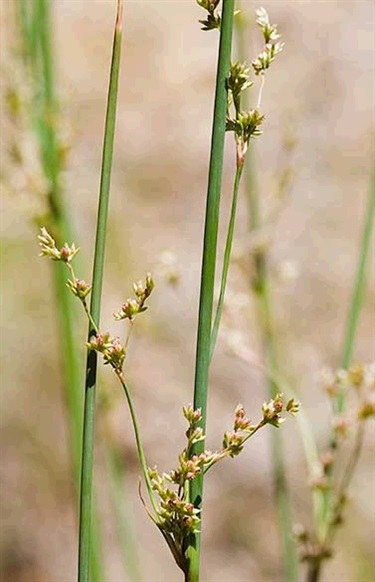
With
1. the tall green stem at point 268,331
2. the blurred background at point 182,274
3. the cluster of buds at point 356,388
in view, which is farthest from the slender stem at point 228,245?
the blurred background at point 182,274

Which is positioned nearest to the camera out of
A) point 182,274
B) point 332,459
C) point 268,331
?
point 332,459

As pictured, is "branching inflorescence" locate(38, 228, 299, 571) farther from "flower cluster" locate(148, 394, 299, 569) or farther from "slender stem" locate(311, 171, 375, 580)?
"slender stem" locate(311, 171, 375, 580)

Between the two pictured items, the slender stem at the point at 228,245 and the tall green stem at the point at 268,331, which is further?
the tall green stem at the point at 268,331

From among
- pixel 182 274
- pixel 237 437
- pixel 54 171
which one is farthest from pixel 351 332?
pixel 182 274

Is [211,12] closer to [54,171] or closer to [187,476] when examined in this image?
[187,476]

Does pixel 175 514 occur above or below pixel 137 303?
below

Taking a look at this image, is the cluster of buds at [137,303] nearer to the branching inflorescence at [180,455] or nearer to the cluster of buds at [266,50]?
the branching inflorescence at [180,455]
